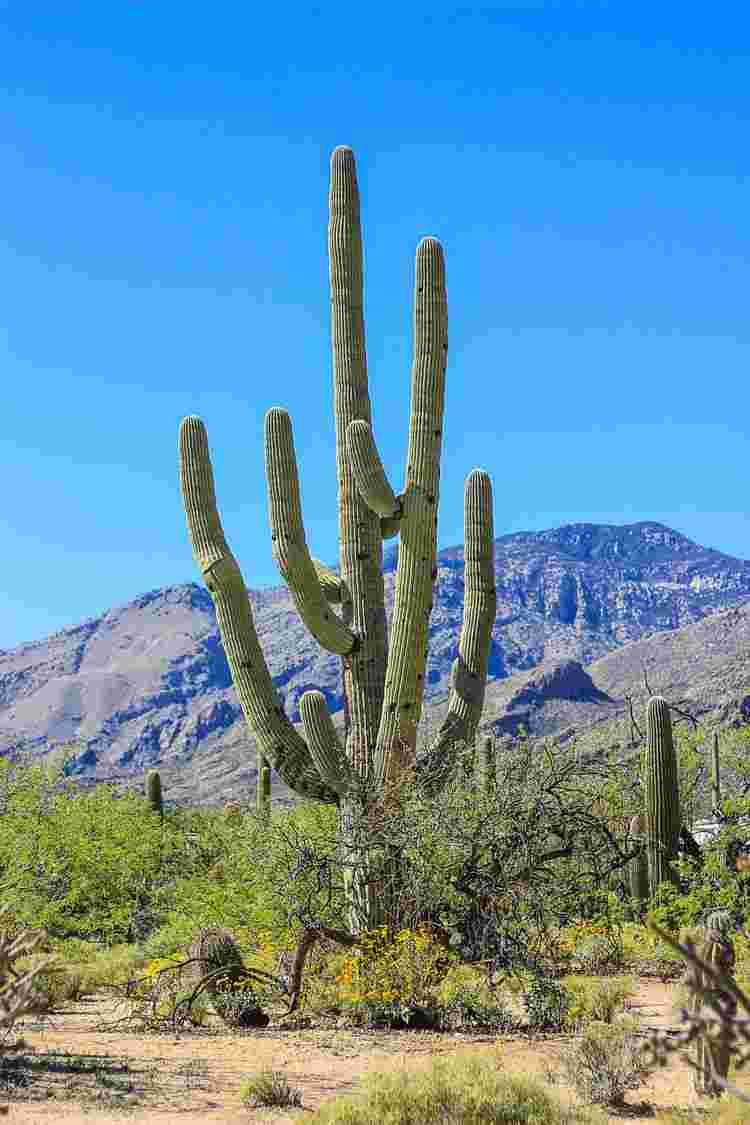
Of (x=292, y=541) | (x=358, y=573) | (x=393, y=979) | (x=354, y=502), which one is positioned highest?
(x=354, y=502)

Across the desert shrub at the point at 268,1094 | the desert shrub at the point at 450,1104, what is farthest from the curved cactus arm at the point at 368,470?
the desert shrub at the point at 450,1104

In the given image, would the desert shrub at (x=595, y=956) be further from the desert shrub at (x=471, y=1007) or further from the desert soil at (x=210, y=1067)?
the desert shrub at (x=471, y=1007)

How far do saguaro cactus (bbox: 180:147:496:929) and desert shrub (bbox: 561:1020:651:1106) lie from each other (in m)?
3.81

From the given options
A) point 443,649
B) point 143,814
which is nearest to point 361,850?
point 143,814

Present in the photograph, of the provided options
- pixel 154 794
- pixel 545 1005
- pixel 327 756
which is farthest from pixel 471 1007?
pixel 154 794

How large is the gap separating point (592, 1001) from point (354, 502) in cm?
540

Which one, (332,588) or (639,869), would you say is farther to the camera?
(639,869)

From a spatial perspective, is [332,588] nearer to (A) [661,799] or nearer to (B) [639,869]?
(A) [661,799]

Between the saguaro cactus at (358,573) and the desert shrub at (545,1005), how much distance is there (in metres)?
2.13

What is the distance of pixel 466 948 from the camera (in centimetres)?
1196

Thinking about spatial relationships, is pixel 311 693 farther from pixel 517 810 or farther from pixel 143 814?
pixel 143 814

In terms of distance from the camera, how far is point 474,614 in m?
14.6

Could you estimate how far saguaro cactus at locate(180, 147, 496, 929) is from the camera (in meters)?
13.1

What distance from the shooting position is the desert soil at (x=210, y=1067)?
340 inches
